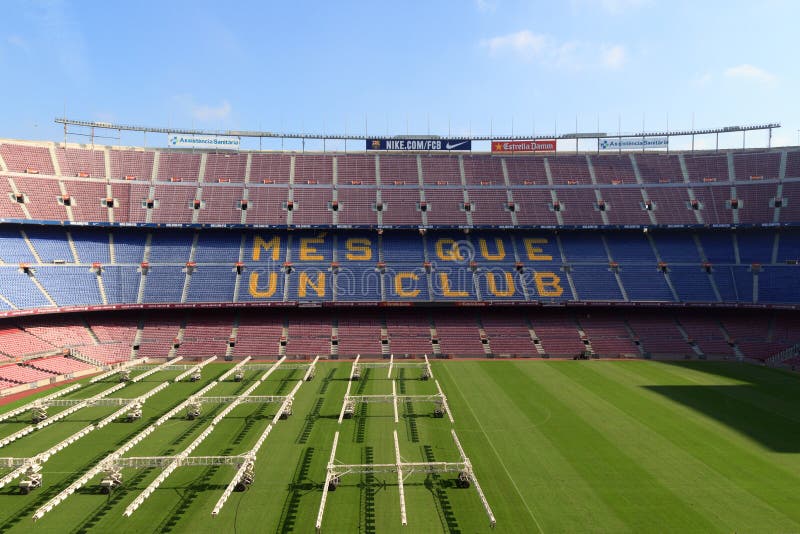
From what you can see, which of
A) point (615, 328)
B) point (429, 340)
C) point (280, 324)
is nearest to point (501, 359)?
point (429, 340)

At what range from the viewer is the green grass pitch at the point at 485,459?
1975 centimetres

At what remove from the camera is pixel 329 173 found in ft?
226

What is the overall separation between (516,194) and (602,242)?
520 inches

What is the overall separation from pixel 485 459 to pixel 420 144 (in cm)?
5392

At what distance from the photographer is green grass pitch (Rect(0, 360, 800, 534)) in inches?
778

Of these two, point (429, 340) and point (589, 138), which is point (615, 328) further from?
point (589, 138)

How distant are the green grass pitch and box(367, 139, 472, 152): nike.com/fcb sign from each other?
134 feet

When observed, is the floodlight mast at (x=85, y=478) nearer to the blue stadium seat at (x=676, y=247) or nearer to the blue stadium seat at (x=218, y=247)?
the blue stadium seat at (x=218, y=247)

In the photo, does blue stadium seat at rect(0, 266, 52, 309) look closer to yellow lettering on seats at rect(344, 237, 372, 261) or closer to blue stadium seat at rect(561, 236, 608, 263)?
yellow lettering on seats at rect(344, 237, 372, 261)

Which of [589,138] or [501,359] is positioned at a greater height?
[589,138]

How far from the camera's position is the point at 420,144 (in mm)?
70875

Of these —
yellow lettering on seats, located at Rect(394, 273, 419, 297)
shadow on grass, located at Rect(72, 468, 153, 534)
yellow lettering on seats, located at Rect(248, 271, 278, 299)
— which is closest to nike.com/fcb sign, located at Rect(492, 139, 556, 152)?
yellow lettering on seats, located at Rect(394, 273, 419, 297)

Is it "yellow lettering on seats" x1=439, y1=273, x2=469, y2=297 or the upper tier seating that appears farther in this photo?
the upper tier seating

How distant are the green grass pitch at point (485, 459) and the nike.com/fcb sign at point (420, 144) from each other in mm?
40819
